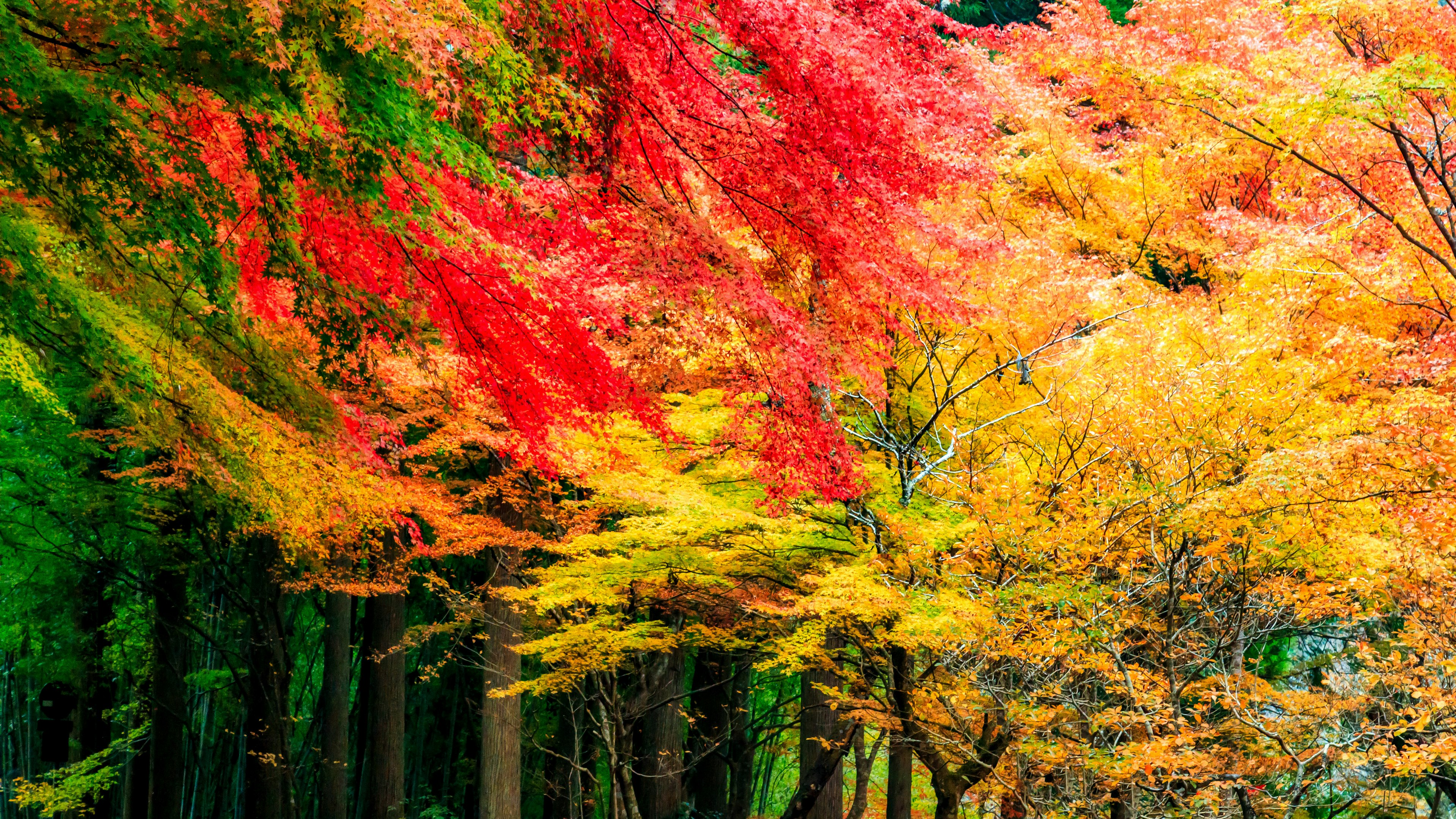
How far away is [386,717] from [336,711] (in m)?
0.84

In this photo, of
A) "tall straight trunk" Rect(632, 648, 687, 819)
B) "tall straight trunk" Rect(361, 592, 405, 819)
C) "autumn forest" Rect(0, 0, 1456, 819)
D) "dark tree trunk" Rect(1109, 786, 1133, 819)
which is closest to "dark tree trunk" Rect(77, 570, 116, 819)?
"autumn forest" Rect(0, 0, 1456, 819)

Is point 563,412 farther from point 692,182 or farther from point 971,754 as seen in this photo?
point 971,754

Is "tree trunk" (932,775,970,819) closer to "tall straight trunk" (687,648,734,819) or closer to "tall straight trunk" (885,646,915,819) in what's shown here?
"tall straight trunk" (885,646,915,819)

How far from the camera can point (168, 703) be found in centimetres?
1424

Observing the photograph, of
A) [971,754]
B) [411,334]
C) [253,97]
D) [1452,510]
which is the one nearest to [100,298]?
[411,334]

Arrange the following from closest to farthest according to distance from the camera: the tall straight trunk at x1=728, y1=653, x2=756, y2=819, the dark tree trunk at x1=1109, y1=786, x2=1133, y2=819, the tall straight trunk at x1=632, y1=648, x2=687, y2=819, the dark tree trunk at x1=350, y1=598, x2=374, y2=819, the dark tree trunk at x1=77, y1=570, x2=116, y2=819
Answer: the dark tree trunk at x1=1109, y1=786, x2=1133, y2=819
the tall straight trunk at x1=632, y1=648, x2=687, y2=819
the tall straight trunk at x1=728, y1=653, x2=756, y2=819
the dark tree trunk at x1=350, y1=598, x2=374, y2=819
the dark tree trunk at x1=77, y1=570, x2=116, y2=819

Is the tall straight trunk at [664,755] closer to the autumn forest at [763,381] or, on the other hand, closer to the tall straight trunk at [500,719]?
the autumn forest at [763,381]

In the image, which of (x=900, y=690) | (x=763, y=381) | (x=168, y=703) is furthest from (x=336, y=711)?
(x=763, y=381)

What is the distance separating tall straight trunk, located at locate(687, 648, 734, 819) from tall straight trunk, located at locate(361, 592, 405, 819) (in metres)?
4.01

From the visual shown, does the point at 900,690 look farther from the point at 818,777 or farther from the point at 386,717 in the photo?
the point at 386,717

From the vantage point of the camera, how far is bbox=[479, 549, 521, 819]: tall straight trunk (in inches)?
478

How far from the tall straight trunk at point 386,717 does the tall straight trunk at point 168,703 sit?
2.56 meters

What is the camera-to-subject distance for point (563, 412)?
20.3ft

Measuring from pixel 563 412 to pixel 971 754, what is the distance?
12.9 ft
